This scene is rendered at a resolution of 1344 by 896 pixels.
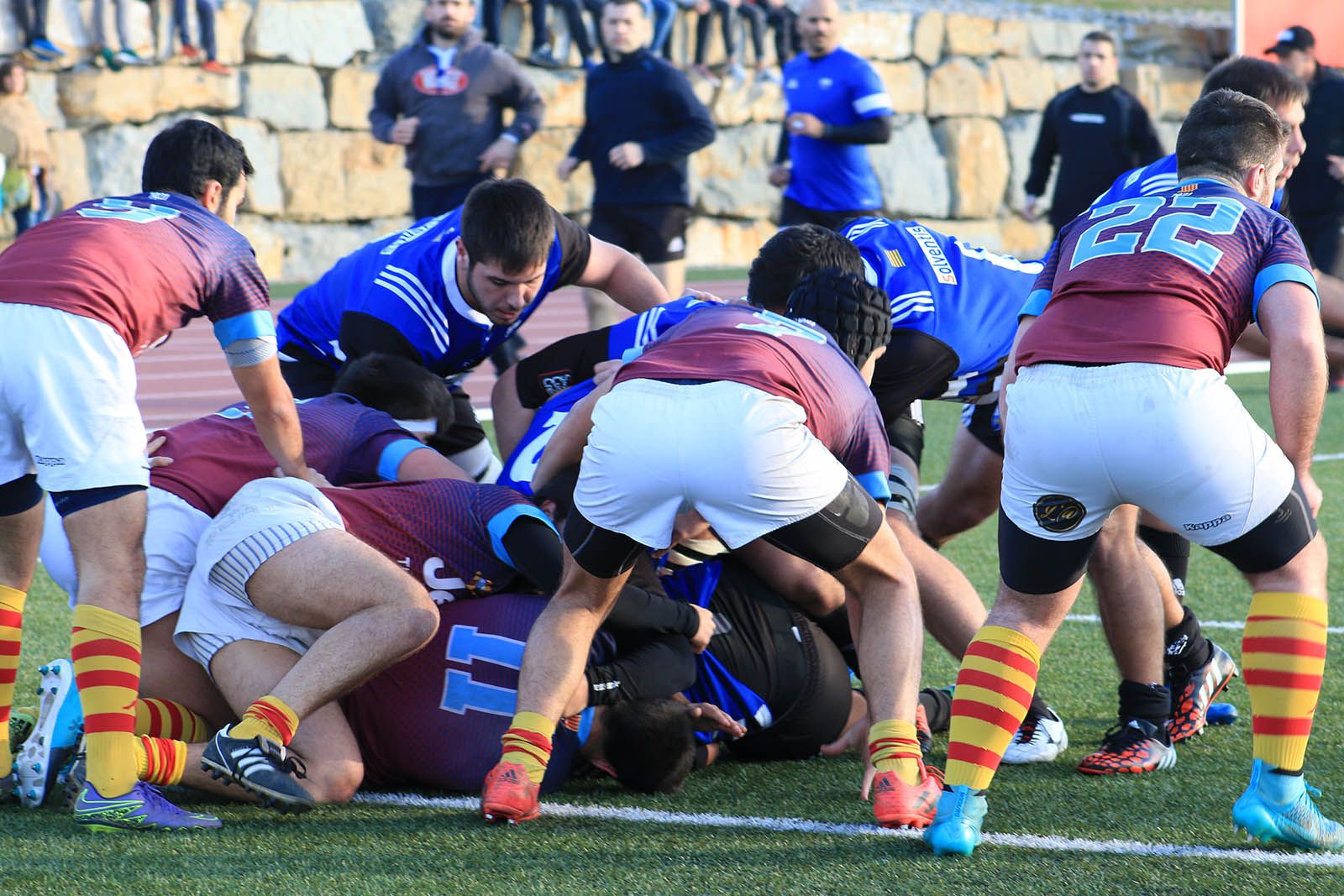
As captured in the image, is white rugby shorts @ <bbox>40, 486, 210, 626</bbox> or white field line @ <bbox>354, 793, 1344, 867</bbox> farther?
white rugby shorts @ <bbox>40, 486, 210, 626</bbox>

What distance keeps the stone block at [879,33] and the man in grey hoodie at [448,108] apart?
→ 12.3 m

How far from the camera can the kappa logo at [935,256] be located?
15.3ft

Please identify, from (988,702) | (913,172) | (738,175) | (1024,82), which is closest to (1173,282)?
(988,702)

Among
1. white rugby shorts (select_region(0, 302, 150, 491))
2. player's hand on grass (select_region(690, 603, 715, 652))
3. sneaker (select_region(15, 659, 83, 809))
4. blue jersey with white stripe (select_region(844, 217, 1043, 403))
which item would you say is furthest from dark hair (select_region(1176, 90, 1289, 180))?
sneaker (select_region(15, 659, 83, 809))

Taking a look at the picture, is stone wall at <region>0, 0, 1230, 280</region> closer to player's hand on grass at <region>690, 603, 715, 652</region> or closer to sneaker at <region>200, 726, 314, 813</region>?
player's hand on grass at <region>690, 603, 715, 652</region>

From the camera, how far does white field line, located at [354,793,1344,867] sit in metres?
3.14

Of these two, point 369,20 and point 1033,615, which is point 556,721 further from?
point 369,20

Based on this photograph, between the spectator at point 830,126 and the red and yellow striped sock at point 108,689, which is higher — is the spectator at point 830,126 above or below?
above

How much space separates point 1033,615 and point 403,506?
4.99 ft

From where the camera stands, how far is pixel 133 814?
11.0 ft

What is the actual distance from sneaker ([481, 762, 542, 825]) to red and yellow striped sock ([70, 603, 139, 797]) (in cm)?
73

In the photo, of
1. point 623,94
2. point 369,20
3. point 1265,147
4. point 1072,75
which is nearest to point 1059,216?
point 623,94

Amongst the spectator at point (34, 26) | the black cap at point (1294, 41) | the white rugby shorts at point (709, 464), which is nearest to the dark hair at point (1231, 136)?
the white rugby shorts at point (709, 464)

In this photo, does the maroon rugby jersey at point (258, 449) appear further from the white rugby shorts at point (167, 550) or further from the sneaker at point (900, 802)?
the sneaker at point (900, 802)
